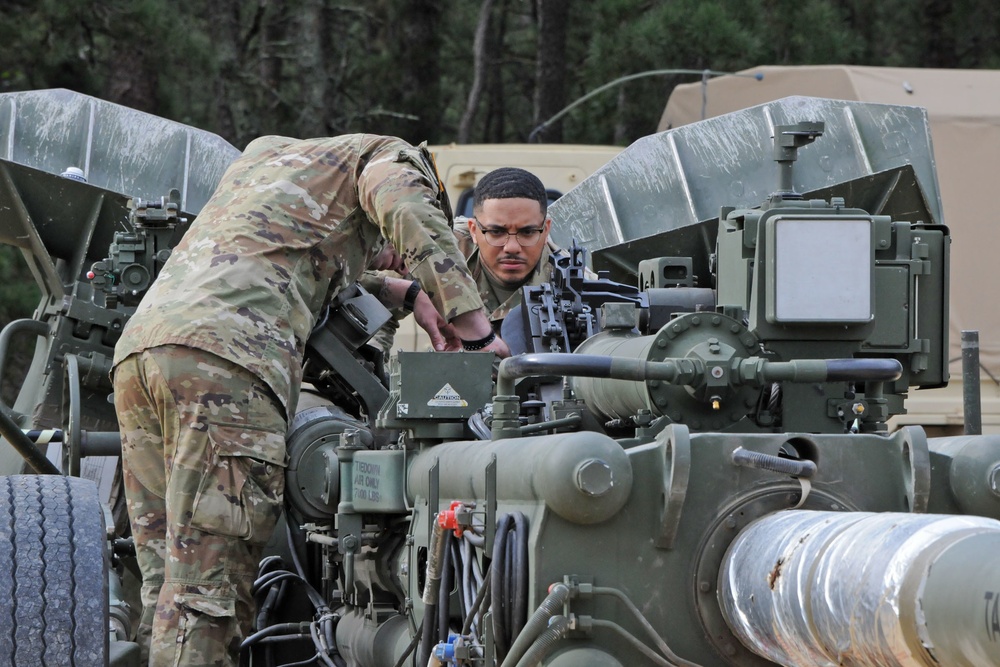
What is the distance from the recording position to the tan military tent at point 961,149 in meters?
9.91

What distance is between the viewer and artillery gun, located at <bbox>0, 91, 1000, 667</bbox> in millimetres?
2730

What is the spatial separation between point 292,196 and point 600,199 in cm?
275

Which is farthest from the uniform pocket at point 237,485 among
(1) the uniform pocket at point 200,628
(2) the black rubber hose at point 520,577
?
(2) the black rubber hose at point 520,577

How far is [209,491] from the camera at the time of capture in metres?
4.25

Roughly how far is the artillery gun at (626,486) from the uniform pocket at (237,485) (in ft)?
0.66

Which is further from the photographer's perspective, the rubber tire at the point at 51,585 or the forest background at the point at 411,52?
the forest background at the point at 411,52

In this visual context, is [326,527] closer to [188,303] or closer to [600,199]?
[188,303]

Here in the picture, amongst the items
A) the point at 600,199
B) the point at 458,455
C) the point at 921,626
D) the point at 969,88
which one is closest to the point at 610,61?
the point at 969,88

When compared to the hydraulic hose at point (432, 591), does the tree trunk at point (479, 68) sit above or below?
above

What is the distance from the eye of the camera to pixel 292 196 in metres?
4.52

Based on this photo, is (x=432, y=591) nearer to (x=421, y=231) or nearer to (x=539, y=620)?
(x=539, y=620)

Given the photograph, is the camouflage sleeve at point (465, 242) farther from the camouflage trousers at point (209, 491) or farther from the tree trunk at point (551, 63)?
the tree trunk at point (551, 63)

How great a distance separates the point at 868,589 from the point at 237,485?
2.25 m

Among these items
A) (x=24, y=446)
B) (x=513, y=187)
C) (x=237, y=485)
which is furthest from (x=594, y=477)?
(x=24, y=446)
